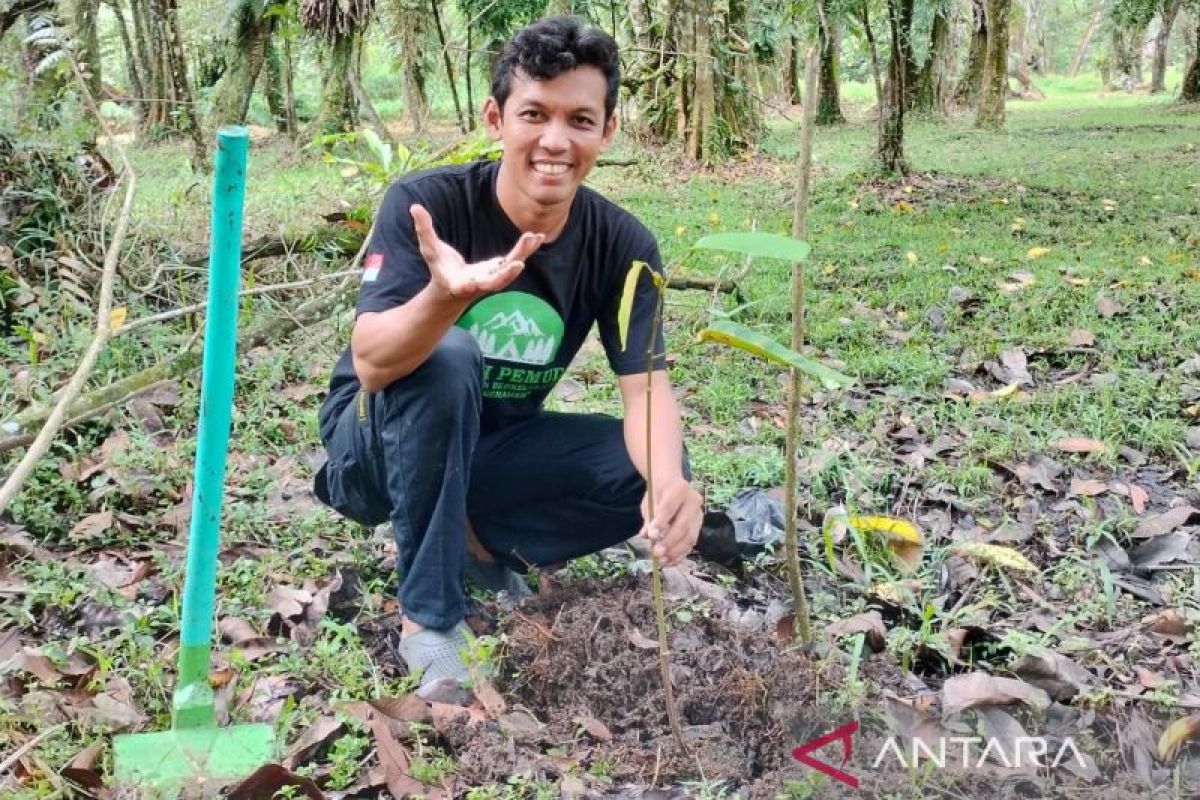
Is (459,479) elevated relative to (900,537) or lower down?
A: elevated

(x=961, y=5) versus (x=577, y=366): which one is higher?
(x=961, y=5)

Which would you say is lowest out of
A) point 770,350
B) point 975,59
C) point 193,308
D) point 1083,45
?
point 193,308

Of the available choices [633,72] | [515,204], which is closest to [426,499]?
[515,204]

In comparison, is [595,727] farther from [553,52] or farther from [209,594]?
[553,52]

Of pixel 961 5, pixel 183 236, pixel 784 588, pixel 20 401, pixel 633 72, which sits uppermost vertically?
pixel 961 5

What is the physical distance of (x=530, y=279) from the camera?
212cm

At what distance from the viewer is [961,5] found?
1739 cm

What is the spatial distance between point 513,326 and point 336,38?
27.4 feet

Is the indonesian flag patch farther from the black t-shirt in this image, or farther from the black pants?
the black pants

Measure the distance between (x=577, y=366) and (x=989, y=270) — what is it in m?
2.24

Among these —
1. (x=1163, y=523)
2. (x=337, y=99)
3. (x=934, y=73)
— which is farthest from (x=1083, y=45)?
(x=1163, y=523)

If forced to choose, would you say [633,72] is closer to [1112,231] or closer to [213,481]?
[1112,231]

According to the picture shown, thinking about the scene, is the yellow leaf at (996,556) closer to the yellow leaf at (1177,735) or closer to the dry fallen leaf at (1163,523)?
the dry fallen leaf at (1163,523)

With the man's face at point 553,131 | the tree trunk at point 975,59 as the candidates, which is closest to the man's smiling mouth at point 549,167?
the man's face at point 553,131
